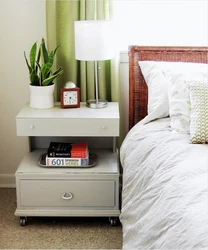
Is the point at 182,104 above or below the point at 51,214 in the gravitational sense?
above

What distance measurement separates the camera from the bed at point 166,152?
5.62 ft

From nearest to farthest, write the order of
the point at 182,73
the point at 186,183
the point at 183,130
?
the point at 186,183 < the point at 183,130 < the point at 182,73

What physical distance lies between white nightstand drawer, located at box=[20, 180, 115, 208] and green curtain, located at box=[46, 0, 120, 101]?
0.63 meters

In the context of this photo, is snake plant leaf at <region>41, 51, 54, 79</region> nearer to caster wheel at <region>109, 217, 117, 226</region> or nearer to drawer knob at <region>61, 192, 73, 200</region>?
drawer knob at <region>61, 192, 73, 200</region>

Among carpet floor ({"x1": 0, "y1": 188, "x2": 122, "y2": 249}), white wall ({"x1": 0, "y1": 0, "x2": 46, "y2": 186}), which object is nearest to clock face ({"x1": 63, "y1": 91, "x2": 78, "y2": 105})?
white wall ({"x1": 0, "y1": 0, "x2": 46, "y2": 186})

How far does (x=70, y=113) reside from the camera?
2791 mm

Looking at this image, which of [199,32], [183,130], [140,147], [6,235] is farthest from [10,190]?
[199,32]

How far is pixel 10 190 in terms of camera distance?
3.32 m

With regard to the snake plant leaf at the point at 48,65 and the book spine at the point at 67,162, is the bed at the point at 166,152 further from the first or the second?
the snake plant leaf at the point at 48,65

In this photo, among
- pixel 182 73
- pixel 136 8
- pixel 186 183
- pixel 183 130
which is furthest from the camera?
pixel 136 8

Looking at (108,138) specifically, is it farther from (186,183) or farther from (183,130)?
(186,183)

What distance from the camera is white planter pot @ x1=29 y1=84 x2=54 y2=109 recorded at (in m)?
2.82

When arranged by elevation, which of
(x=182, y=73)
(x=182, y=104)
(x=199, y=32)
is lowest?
(x=182, y=104)

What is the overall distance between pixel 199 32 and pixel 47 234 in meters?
1.68
